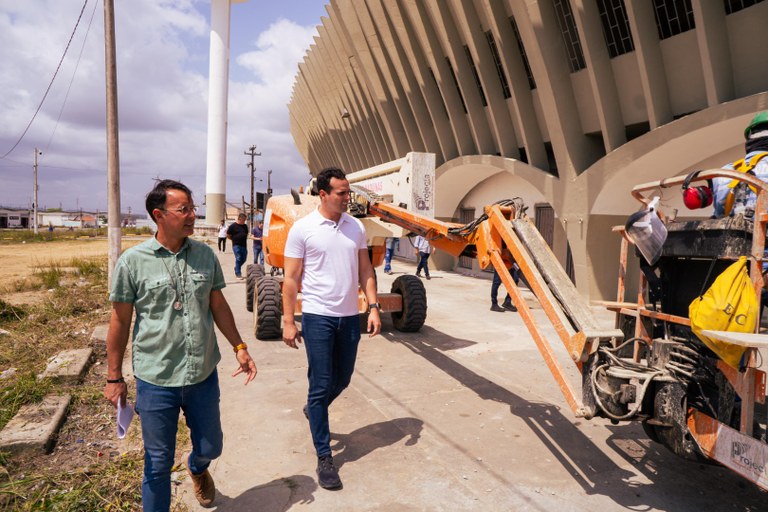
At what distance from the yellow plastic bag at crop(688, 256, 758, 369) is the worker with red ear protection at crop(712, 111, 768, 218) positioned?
0.58 meters

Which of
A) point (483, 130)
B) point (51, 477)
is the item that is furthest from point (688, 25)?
point (51, 477)

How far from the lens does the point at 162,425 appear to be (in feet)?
8.74

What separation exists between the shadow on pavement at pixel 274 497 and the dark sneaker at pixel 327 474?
79 millimetres

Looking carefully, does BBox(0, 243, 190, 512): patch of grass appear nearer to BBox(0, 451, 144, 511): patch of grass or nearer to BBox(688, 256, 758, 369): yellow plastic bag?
BBox(0, 451, 144, 511): patch of grass

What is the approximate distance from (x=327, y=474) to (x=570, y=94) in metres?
11.5

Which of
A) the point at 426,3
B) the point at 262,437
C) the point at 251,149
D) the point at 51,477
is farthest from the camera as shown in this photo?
the point at 251,149

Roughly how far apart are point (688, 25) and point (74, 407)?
38.7 feet

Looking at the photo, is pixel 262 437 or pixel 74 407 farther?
pixel 74 407

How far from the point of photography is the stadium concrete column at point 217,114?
44.0 meters

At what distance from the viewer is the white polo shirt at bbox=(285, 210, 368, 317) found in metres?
3.57

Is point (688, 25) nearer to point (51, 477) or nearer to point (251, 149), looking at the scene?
point (51, 477)

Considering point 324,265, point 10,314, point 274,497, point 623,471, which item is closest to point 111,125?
point 10,314

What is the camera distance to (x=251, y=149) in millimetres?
58562

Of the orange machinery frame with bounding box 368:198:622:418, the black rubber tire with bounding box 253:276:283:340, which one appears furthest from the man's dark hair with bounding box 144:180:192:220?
the black rubber tire with bounding box 253:276:283:340
